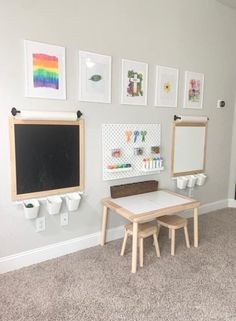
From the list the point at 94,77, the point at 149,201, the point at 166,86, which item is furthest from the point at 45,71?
the point at 149,201

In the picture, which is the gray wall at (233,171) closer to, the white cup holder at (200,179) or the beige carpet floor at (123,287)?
the white cup holder at (200,179)

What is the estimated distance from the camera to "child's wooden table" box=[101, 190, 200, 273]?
87.1 inches

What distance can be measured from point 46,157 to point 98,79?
88 centimetres

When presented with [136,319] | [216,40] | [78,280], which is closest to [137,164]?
[78,280]

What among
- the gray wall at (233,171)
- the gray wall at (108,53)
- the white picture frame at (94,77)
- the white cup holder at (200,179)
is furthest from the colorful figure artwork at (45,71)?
the gray wall at (233,171)

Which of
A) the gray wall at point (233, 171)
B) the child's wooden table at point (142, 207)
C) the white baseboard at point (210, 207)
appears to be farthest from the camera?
the gray wall at point (233, 171)

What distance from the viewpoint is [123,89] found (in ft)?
8.68

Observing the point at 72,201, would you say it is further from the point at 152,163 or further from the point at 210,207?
the point at 210,207

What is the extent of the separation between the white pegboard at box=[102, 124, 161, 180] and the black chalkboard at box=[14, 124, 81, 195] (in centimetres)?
31

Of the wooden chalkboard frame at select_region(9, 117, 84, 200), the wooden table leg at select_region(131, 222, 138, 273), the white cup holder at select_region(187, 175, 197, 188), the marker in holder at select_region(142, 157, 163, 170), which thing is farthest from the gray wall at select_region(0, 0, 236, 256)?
the wooden table leg at select_region(131, 222, 138, 273)

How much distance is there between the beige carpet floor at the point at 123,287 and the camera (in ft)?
5.80

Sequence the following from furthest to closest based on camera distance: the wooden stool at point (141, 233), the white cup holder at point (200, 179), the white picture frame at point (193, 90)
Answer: the white cup holder at point (200, 179)
the white picture frame at point (193, 90)
the wooden stool at point (141, 233)

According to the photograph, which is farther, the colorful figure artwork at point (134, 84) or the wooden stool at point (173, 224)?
the colorful figure artwork at point (134, 84)

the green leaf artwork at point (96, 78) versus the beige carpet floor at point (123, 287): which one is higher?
the green leaf artwork at point (96, 78)
